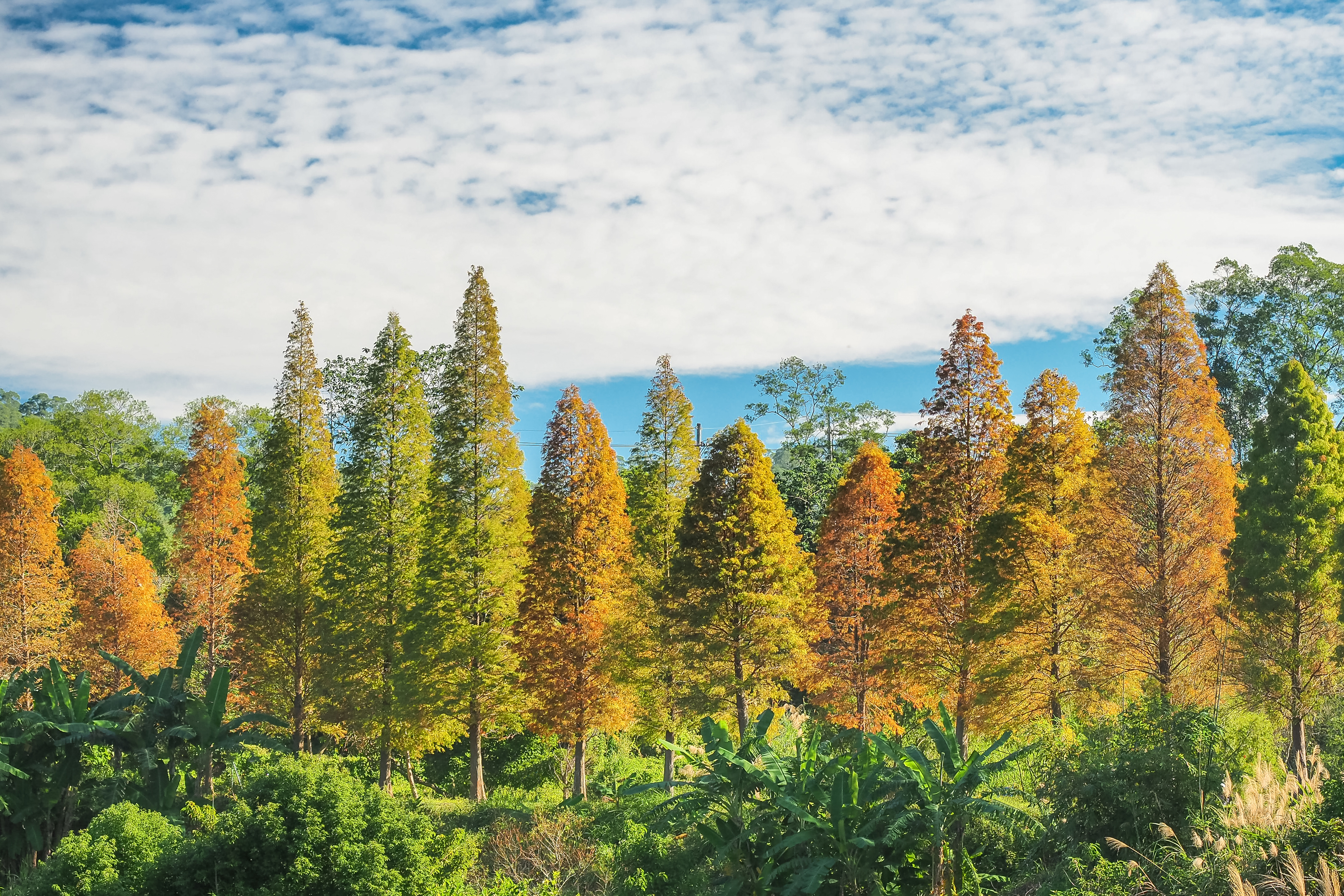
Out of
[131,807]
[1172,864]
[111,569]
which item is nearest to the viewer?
[1172,864]

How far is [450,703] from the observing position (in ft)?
92.7

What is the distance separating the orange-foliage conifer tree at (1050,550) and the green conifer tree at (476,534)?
14429mm

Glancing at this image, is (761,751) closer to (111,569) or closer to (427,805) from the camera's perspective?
(427,805)

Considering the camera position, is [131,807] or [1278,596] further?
[1278,596]

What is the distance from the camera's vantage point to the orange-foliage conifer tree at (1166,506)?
22359mm

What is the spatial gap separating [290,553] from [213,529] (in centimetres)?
563

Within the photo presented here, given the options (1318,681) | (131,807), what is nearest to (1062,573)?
(1318,681)

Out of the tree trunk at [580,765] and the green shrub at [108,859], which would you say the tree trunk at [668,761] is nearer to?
the tree trunk at [580,765]

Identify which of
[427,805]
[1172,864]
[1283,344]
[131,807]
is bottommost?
[427,805]

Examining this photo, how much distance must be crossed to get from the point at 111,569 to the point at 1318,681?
4058 cm

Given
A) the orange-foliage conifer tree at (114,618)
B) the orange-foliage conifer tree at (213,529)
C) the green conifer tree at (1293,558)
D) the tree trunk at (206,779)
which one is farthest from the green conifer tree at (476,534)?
the green conifer tree at (1293,558)

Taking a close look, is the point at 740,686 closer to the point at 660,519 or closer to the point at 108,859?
the point at 660,519

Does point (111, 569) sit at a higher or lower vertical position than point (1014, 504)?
lower

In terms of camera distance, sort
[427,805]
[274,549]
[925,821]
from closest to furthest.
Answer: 1. [925,821]
2. [427,805]
3. [274,549]
